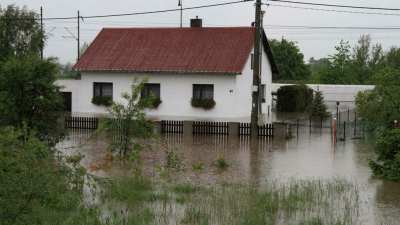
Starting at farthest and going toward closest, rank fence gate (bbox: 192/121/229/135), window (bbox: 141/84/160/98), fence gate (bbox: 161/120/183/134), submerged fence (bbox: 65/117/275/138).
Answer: window (bbox: 141/84/160/98) < fence gate (bbox: 161/120/183/134) < fence gate (bbox: 192/121/229/135) < submerged fence (bbox: 65/117/275/138)

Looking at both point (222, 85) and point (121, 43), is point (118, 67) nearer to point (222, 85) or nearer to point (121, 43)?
point (121, 43)

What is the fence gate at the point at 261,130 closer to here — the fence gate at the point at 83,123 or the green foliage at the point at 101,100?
the fence gate at the point at 83,123

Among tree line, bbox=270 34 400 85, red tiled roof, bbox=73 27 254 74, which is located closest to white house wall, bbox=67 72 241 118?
red tiled roof, bbox=73 27 254 74

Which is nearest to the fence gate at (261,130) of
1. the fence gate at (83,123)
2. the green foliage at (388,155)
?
the fence gate at (83,123)

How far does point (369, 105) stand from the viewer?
25.3 meters

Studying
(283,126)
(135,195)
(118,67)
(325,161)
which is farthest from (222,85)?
(135,195)

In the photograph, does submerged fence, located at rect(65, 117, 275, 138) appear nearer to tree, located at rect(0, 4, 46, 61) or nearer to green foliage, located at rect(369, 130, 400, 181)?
green foliage, located at rect(369, 130, 400, 181)

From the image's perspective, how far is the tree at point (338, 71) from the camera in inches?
2552

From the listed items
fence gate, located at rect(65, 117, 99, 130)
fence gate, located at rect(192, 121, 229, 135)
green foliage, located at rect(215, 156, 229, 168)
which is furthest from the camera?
fence gate, located at rect(65, 117, 99, 130)

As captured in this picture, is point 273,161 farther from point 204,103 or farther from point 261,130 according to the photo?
point 204,103

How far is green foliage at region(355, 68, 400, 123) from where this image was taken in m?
24.1

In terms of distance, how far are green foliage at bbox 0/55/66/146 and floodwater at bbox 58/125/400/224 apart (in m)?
1.84

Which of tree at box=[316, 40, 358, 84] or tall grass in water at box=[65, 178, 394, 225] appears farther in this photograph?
tree at box=[316, 40, 358, 84]

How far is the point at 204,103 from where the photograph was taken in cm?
3478
